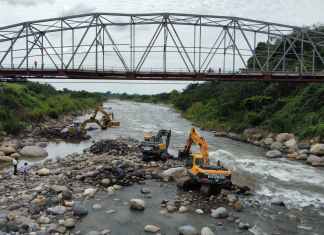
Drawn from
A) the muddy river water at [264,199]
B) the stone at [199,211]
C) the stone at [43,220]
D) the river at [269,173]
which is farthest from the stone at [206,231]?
the stone at [43,220]

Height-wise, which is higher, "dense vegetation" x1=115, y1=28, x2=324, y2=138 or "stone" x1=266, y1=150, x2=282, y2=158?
"dense vegetation" x1=115, y1=28, x2=324, y2=138

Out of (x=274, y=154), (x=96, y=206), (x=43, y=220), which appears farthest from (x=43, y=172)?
(x=274, y=154)

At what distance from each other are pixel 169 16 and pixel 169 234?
25583 mm

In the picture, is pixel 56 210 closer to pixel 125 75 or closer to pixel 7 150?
pixel 7 150

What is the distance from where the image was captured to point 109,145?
2966cm

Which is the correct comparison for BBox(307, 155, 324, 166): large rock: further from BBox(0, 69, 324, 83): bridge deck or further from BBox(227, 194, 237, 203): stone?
BBox(227, 194, 237, 203): stone

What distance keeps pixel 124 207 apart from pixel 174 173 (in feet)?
17.6

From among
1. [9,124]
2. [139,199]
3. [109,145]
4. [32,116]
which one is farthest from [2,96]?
[139,199]

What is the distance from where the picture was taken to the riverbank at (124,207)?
14.3 m

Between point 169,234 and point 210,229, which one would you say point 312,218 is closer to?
point 210,229

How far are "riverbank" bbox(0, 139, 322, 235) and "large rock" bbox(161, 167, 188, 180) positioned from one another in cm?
6

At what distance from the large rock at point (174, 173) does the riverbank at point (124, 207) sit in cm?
6

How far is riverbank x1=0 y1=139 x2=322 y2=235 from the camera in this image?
14336 mm

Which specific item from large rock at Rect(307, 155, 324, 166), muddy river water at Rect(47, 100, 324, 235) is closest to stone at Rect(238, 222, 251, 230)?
muddy river water at Rect(47, 100, 324, 235)
